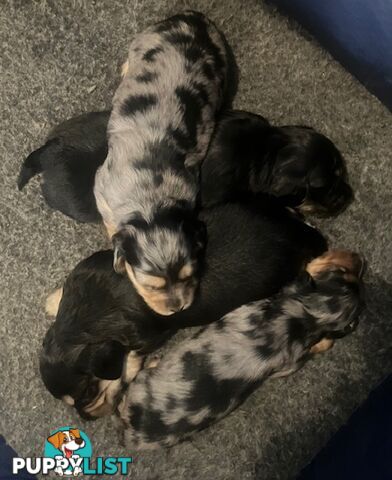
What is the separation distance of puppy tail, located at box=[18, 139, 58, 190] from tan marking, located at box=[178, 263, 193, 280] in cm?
79

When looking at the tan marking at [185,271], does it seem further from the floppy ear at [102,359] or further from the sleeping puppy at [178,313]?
the floppy ear at [102,359]

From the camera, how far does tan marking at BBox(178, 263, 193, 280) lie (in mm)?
2234

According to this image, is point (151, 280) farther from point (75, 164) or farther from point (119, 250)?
point (75, 164)

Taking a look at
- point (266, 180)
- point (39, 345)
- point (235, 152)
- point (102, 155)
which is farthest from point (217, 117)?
point (39, 345)

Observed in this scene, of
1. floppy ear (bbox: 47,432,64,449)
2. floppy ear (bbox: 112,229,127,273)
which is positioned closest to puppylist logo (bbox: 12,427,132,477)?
floppy ear (bbox: 47,432,64,449)

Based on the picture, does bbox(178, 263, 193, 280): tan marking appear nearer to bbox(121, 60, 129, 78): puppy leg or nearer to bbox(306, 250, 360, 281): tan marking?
bbox(306, 250, 360, 281): tan marking

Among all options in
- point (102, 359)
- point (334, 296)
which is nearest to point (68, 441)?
point (102, 359)

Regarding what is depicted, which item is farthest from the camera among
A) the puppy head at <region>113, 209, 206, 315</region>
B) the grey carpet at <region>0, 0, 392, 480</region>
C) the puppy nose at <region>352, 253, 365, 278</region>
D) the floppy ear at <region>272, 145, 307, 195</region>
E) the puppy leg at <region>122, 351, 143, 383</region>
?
the grey carpet at <region>0, 0, 392, 480</region>

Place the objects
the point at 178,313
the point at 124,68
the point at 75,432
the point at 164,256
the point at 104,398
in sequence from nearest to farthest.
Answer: the point at 164,256, the point at 178,313, the point at 104,398, the point at 124,68, the point at 75,432

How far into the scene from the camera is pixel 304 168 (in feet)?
8.12

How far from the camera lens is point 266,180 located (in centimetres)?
255

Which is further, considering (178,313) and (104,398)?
(104,398)

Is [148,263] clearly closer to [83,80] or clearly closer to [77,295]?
[77,295]

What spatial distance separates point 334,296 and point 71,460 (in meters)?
1.51
